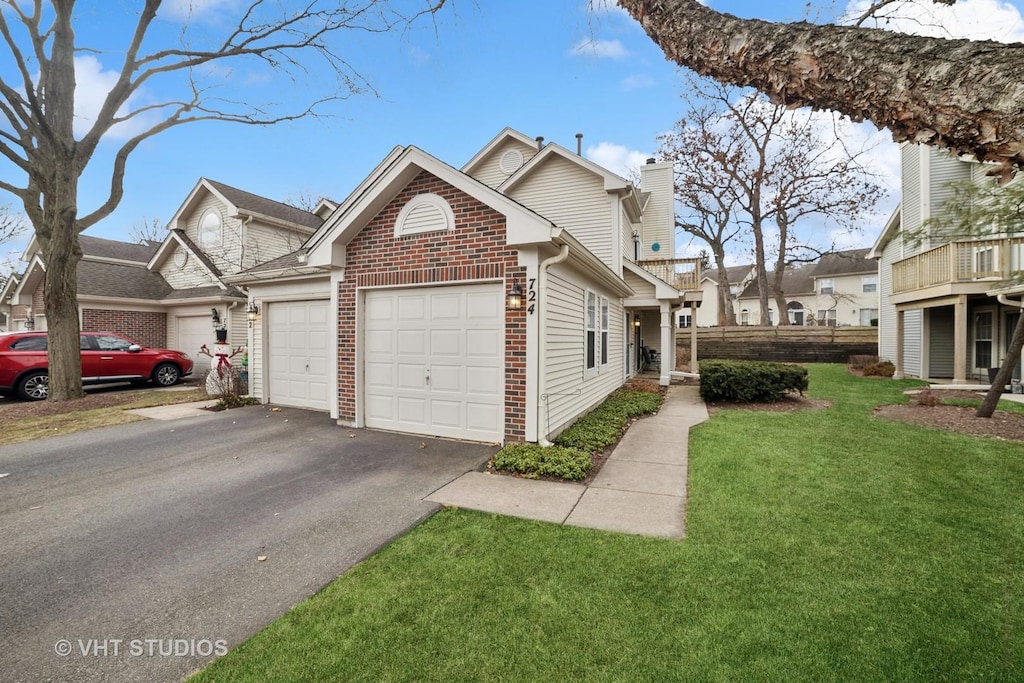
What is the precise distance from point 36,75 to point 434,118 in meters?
9.63

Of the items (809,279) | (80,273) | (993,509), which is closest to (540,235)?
(993,509)

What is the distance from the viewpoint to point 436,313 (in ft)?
22.7

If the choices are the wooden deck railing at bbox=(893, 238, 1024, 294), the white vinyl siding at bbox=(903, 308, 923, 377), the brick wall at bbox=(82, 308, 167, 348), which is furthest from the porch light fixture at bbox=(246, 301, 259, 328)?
the white vinyl siding at bbox=(903, 308, 923, 377)

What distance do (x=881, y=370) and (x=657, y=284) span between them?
9433 mm

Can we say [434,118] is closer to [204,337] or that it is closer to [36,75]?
[36,75]

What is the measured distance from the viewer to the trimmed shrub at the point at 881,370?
15.3m

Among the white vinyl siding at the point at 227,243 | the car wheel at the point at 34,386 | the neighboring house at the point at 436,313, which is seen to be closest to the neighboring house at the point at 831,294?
the neighboring house at the point at 436,313

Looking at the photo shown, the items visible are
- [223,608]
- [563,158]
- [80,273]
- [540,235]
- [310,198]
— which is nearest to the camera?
[223,608]

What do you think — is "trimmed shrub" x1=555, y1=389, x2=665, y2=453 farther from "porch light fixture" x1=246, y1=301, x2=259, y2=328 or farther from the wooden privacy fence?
the wooden privacy fence

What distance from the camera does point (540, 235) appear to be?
593 centimetres

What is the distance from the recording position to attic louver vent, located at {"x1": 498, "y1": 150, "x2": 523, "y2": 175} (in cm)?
1531

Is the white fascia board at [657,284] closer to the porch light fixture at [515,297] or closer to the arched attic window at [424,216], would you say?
the arched attic window at [424,216]

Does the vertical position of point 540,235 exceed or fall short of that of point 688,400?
it exceeds it

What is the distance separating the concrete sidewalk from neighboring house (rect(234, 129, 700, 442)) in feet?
4.02
